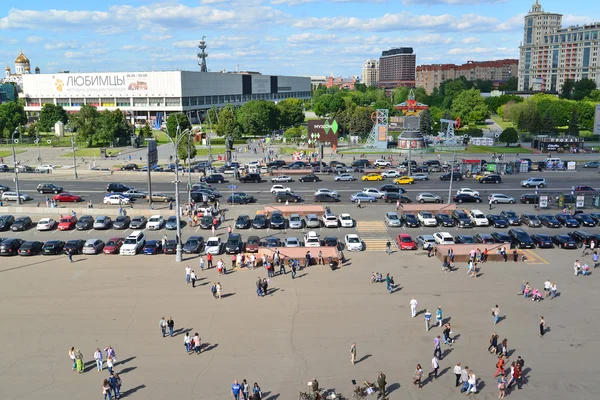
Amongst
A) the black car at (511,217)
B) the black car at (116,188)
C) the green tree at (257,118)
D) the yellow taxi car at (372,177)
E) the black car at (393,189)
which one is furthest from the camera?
the green tree at (257,118)

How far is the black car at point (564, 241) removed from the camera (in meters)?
39.1

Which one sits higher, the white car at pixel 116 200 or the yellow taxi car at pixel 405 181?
the yellow taxi car at pixel 405 181

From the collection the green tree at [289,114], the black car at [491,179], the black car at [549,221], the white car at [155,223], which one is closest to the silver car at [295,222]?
the white car at [155,223]

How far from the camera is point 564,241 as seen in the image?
39.3 metres

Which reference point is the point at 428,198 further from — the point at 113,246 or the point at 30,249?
the point at 30,249

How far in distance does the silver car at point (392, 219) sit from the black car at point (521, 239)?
9178 millimetres

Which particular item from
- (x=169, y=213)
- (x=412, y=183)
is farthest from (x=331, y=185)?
(x=169, y=213)

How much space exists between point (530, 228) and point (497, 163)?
3190 cm

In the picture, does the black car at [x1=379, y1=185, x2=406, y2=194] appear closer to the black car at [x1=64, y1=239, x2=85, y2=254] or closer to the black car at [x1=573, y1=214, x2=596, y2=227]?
the black car at [x1=573, y1=214, x2=596, y2=227]

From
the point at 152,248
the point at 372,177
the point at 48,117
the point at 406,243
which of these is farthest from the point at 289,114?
the point at 152,248

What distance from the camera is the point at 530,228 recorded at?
4534 centimetres

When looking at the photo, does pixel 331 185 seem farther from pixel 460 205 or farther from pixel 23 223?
pixel 23 223

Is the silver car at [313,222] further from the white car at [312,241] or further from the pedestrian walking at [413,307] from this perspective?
the pedestrian walking at [413,307]

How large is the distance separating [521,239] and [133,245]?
29323 mm
